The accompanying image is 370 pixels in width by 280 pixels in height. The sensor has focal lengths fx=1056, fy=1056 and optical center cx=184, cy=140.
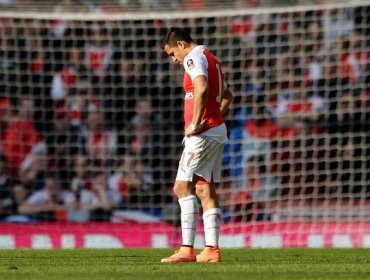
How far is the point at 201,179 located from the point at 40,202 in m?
5.41

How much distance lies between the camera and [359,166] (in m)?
13.0

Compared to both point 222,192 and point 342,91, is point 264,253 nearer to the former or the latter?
point 222,192

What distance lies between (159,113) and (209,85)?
20.1 ft

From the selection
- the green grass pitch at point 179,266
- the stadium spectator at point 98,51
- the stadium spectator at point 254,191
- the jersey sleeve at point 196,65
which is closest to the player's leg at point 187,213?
the green grass pitch at point 179,266

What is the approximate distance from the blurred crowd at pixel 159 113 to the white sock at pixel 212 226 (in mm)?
4841

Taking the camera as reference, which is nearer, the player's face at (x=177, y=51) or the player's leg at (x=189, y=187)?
the player's leg at (x=189, y=187)

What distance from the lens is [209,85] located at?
7797 mm

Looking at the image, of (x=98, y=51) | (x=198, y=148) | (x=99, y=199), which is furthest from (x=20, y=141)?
(x=198, y=148)

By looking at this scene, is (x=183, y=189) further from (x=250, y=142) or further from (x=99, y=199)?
(x=250, y=142)

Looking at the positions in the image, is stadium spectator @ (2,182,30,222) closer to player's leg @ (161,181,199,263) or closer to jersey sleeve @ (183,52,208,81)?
player's leg @ (161,181,199,263)

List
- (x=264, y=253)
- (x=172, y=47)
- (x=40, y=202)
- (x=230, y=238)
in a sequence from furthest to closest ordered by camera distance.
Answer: (x=40, y=202) → (x=230, y=238) → (x=264, y=253) → (x=172, y=47)

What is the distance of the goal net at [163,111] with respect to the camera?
42.2 ft

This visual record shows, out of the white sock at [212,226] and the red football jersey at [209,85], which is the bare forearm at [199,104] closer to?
the red football jersey at [209,85]

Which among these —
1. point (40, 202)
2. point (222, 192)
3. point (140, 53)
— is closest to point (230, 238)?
point (222, 192)
